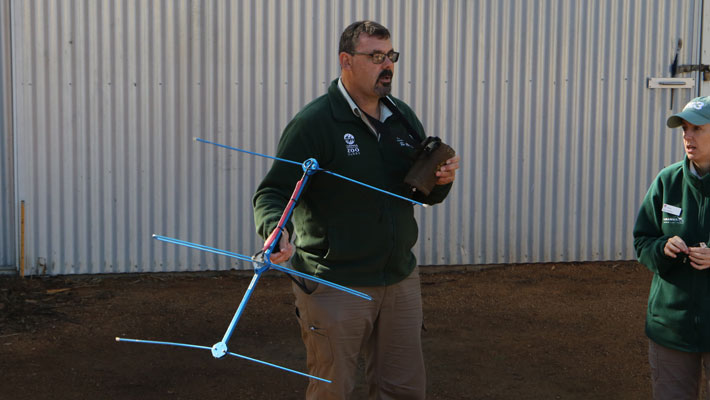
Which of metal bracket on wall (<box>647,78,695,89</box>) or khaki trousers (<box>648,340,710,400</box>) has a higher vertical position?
metal bracket on wall (<box>647,78,695,89</box>)

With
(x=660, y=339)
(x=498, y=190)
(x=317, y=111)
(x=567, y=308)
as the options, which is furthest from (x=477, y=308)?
(x=317, y=111)

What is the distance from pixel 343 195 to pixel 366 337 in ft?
2.19

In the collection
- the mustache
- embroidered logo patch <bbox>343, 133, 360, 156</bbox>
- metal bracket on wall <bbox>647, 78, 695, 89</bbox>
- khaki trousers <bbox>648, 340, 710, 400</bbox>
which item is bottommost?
khaki trousers <bbox>648, 340, 710, 400</bbox>

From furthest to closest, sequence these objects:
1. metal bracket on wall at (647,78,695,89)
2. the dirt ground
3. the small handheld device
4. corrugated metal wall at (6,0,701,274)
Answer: metal bracket on wall at (647,78,695,89)
corrugated metal wall at (6,0,701,274)
the dirt ground
the small handheld device

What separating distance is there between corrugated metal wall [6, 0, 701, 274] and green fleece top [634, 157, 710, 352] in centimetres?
457

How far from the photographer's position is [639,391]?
5109mm

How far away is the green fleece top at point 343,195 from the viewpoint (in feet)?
11.4

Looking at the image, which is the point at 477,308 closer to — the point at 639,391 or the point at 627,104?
the point at 639,391

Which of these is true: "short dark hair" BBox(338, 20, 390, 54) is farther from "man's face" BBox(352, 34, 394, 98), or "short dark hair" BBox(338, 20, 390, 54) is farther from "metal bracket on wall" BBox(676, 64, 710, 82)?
"metal bracket on wall" BBox(676, 64, 710, 82)

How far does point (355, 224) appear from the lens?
11.6 ft

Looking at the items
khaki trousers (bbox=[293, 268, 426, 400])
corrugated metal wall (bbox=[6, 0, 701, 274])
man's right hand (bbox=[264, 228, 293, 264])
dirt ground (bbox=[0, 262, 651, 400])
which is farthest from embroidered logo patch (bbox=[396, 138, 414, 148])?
corrugated metal wall (bbox=[6, 0, 701, 274])

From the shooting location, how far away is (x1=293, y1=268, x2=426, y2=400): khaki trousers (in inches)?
138

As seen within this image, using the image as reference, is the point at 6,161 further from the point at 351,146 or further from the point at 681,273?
the point at 681,273

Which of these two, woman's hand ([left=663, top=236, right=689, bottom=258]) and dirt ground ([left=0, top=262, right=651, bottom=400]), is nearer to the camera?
woman's hand ([left=663, top=236, right=689, bottom=258])
